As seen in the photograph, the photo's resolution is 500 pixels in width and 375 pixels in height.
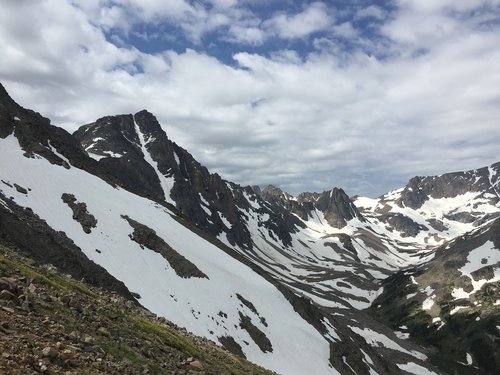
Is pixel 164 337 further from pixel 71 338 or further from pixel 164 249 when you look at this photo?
pixel 164 249

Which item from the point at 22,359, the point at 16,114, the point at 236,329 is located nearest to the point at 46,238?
the point at 236,329

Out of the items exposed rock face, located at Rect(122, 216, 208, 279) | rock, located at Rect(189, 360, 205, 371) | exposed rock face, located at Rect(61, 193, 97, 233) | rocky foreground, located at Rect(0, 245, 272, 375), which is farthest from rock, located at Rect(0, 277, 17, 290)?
exposed rock face, located at Rect(122, 216, 208, 279)

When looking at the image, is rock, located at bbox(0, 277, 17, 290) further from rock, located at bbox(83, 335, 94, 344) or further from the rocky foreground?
rock, located at bbox(83, 335, 94, 344)

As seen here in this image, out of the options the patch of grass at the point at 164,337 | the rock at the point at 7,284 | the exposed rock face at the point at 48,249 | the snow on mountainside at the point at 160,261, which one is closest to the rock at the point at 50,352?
the rock at the point at 7,284

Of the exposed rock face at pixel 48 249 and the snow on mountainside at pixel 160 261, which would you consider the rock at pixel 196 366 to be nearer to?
the exposed rock face at pixel 48 249

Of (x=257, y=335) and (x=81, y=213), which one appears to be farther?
(x=257, y=335)

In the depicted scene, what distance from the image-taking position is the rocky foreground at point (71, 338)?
48.3 ft

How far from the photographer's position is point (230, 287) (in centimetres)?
8131

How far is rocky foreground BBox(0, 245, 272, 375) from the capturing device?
48.3 feet

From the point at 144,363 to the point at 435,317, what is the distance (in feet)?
651

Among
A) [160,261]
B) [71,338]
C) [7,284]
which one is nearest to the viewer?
[71,338]

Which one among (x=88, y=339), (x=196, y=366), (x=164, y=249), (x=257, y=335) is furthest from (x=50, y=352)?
(x=164, y=249)

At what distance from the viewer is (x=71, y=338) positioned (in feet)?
59.5

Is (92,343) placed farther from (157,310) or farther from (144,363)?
(157,310)
